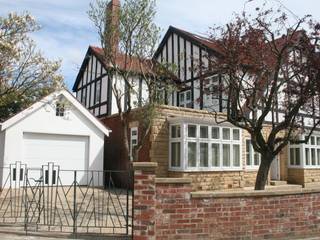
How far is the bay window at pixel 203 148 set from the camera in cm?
1709

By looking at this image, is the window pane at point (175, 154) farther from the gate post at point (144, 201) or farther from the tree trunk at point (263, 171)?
the gate post at point (144, 201)

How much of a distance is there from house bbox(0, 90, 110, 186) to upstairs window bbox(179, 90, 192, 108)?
723cm

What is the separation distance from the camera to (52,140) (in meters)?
18.7

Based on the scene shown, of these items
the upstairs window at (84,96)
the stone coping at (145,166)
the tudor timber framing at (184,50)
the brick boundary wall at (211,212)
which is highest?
the tudor timber framing at (184,50)

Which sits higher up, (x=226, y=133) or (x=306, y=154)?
(x=226, y=133)

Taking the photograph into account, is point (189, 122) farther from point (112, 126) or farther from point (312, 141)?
point (312, 141)

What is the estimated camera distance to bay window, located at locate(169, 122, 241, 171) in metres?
17.1

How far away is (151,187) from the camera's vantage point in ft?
24.2

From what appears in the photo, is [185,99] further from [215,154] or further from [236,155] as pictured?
[215,154]

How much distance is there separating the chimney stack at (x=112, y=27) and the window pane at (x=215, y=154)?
6.68 m

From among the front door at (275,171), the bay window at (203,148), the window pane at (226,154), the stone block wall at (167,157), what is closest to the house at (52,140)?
the stone block wall at (167,157)

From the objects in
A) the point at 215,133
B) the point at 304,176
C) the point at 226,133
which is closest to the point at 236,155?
the point at 226,133

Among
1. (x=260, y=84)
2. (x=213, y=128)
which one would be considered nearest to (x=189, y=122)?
(x=213, y=128)

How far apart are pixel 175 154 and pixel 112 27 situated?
6304mm
